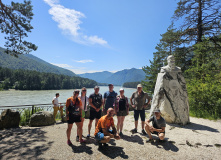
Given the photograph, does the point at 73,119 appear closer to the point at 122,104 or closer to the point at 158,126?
the point at 122,104

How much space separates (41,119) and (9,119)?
142cm

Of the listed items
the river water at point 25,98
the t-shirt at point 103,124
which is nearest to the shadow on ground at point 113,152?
the t-shirt at point 103,124

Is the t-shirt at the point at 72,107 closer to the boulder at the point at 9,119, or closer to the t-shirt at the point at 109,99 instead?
the t-shirt at the point at 109,99

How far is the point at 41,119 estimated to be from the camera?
660cm

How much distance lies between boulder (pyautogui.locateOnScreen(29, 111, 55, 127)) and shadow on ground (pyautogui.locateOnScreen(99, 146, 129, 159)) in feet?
14.4

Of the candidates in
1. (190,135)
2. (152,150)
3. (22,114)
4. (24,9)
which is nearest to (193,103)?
(190,135)

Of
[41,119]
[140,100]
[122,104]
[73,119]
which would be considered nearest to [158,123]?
[140,100]

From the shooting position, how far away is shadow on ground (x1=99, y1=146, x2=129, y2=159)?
3382 millimetres

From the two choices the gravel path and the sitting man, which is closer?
the gravel path

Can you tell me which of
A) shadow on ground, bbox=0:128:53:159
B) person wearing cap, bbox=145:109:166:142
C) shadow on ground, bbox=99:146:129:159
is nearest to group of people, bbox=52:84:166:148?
person wearing cap, bbox=145:109:166:142

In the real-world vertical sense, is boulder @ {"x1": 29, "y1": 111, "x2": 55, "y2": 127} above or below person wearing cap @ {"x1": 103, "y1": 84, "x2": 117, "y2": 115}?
below

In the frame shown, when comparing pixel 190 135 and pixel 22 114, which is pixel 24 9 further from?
pixel 190 135

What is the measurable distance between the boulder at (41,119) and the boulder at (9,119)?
26.7 inches

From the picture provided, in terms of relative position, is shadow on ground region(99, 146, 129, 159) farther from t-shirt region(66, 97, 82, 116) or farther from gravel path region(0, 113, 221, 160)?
t-shirt region(66, 97, 82, 116)
